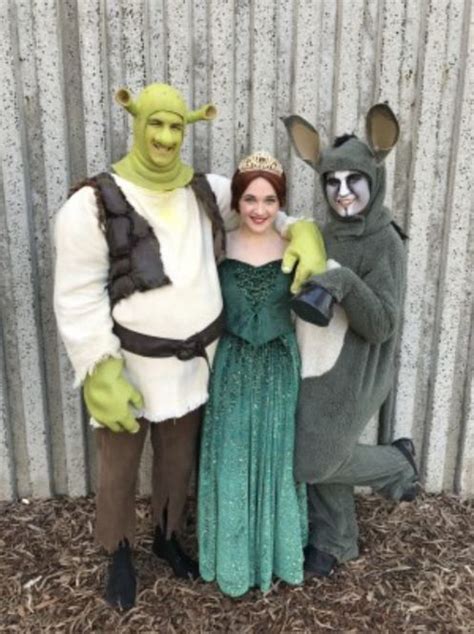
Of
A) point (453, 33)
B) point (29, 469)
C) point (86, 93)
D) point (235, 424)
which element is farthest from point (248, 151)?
point (29, 469)

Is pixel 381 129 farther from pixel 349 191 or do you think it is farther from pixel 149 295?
pixel 149 295

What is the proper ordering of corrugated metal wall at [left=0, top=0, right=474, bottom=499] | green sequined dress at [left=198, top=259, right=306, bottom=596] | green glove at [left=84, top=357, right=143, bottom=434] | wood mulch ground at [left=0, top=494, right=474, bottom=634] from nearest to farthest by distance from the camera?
green glove at [left=84, top=357, right=143, bottom=434] < green sequined dress at [left=198, top=259, right=306, bottom=596] < wood mulch ground at [left=0, top=494, right=474, bottom=634] < corrugated metal wall at [left=0, top=0, right=474, bottom=499]

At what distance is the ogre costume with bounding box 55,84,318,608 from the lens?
2.04m

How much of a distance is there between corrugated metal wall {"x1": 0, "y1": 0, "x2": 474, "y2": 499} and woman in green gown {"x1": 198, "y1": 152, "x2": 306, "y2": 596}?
0.51 metres

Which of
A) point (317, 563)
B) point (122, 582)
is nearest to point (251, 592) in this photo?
point (317, 563)

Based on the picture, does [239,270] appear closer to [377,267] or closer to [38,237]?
[377,267]

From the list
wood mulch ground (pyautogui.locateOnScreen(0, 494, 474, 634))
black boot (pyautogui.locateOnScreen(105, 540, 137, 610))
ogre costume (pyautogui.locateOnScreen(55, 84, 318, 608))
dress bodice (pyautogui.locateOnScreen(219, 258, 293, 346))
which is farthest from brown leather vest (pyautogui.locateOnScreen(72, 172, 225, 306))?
wood mulch ground (pyautogui.locateOnScreen(0, 494, 474, 634))

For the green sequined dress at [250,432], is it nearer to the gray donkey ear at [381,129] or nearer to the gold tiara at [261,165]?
the gold tiara at [261,165]

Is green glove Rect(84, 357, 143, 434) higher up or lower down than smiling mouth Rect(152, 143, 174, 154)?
lower down

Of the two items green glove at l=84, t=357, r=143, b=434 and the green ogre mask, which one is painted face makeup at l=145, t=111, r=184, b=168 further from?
green glove at l=84, t=357, r=143, b=434

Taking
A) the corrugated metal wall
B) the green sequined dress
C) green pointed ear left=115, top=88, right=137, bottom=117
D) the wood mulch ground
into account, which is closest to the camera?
green pointed ear left=115, top=88, right=137, bottom=117

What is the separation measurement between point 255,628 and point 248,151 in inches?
59.8

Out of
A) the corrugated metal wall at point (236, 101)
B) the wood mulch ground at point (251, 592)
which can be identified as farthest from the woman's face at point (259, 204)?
the wood mulch ground at point (251, 592)

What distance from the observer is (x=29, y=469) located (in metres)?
2.91
